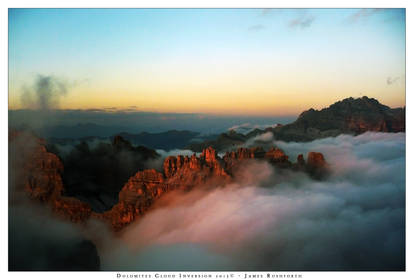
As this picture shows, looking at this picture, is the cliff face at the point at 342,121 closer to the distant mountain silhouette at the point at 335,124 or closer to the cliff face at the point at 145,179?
the distant mountain silhouette at the point at 335,124

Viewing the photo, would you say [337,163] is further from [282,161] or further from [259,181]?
[259,181]

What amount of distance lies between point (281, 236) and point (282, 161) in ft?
22.5

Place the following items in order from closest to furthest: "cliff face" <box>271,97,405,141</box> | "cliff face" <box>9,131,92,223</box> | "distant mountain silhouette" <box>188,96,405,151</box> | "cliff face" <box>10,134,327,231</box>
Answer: "cliff face" <box>9,131,92,223</box> → "cliff face" <box>10,134,327,231</box> → "distant mountain silhouette" <box>188,96,405,151</box> → "cliff face" <box>271,97,405,141</box>

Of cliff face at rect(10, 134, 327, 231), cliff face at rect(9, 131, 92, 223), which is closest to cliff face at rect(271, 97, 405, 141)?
cliff face at rect(10, 134, 327, 231)

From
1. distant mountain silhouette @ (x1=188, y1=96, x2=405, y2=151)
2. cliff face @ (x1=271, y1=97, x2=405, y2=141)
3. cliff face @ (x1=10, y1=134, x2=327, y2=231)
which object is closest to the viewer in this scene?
cliff face @ (x1=10, y1=134, x2=327, y2=231)

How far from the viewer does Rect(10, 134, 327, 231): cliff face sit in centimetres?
1903

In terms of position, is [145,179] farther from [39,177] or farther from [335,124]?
[335,124]

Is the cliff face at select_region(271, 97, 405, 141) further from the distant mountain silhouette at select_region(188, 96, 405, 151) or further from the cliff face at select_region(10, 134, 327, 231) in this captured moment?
the cliff face at select_region(10, 134, 327, 231)

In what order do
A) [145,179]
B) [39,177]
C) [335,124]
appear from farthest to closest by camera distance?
[335,124] < [145,179] < [39,177]

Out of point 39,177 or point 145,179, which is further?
point 145,179

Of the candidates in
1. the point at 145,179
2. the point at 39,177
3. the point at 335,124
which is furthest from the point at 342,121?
the point at 39,177

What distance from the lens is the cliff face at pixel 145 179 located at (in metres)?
19.0

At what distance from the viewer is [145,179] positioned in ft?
68.1
